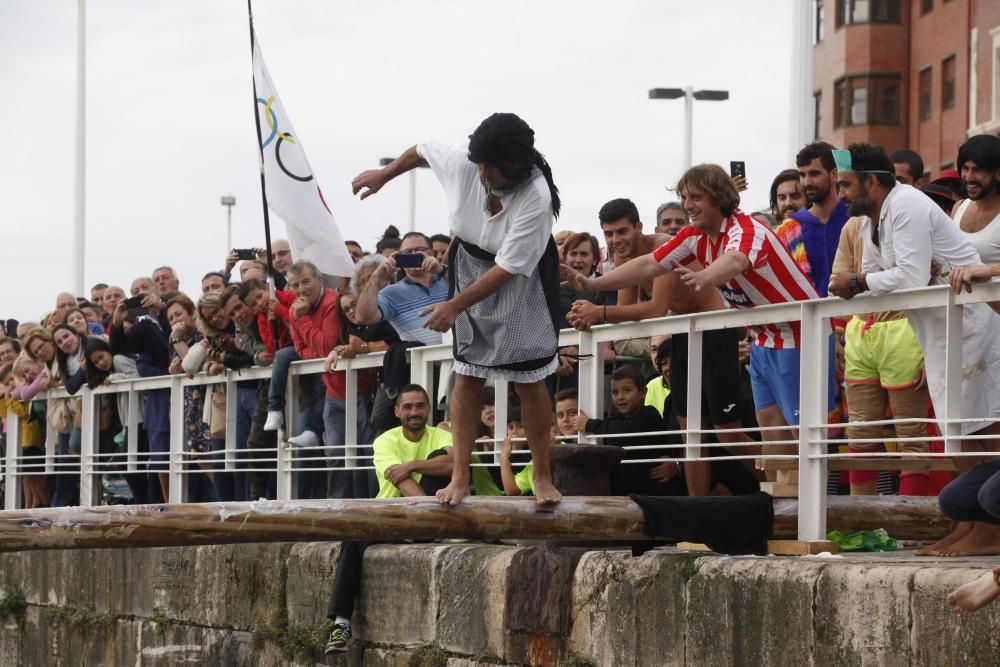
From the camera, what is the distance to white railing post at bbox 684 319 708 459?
966 centimetres

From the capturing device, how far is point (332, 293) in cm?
1361

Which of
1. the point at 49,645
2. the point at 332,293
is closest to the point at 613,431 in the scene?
the point at 332,293

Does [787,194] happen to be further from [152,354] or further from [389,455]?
[152,354]

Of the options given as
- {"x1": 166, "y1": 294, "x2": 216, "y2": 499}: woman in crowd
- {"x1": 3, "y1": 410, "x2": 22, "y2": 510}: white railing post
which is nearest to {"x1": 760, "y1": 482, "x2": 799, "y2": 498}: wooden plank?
{"x1": 166, "y1": 294, "x2": 216, "y2": 499}: woman in crowd

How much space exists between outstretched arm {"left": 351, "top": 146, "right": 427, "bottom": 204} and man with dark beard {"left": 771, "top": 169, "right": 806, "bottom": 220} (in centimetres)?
274

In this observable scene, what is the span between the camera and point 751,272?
955cm

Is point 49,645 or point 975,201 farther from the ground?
point 975,201

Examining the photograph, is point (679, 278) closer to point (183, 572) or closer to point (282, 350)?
point (282, 350)

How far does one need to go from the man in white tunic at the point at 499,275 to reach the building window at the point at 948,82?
44297mm

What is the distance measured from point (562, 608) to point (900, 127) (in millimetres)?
47389

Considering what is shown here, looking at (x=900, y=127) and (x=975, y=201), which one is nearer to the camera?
(x=975, y=201)

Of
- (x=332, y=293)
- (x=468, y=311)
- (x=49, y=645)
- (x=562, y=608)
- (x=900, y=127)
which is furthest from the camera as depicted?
(x=900, y=127)

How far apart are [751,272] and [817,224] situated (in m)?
1.04

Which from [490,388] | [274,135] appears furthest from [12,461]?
[490,388]
